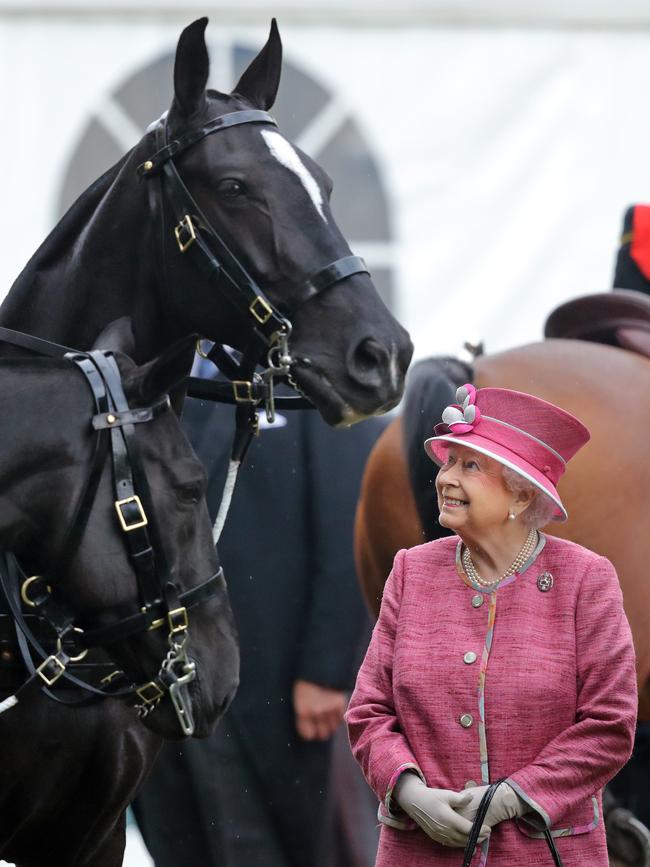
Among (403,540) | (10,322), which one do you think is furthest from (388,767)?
(403,540)

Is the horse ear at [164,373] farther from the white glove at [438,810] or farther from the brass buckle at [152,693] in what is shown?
the white glove at [438,810]

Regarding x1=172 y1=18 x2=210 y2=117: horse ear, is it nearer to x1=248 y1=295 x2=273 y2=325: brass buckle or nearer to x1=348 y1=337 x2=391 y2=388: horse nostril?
x1=248 y1=295 x2=273 y2=325: brass buckle

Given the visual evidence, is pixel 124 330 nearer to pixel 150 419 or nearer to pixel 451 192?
pixel 150 419

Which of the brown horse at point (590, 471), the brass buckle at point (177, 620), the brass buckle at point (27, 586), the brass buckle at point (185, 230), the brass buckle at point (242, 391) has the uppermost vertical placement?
the brass buckle at point (185, 230)

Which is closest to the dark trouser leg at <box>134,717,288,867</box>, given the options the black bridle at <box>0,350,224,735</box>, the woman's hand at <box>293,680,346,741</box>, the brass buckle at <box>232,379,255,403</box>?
the woman's hand at <box>293,680,346,741</box>

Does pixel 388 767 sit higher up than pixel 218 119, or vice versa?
pixel 218 119

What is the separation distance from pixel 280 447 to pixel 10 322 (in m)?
1.27

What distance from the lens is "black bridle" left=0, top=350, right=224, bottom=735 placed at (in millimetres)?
2475

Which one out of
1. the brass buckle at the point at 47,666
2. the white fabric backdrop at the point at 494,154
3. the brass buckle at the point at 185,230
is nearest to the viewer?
the brass buckle at the point at 47,666

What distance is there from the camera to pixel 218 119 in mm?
3150

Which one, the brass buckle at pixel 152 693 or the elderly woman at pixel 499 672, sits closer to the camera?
the elderly woman at pixel 499 672

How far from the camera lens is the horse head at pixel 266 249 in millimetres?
2979

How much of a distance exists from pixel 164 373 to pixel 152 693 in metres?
0.54

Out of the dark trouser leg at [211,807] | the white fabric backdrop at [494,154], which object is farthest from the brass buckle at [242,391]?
the white fabric backdrop at [494,154]
